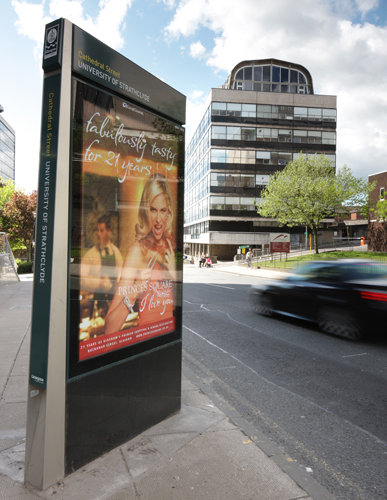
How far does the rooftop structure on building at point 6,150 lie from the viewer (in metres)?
78.6

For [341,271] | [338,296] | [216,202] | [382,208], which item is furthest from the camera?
[216,202]

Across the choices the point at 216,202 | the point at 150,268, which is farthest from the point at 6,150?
the point at 150,268

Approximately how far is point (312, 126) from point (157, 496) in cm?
5836

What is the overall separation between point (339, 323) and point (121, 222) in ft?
20.1

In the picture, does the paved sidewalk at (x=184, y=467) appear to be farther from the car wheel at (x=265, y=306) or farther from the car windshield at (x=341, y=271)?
the car wheel at (x=265, y=306)

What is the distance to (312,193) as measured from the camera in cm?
4009

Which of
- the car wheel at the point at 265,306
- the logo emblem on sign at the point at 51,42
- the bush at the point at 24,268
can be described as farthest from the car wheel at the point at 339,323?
the bush at the point at 24,268

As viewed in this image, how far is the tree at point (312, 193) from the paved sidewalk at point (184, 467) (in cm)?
3870

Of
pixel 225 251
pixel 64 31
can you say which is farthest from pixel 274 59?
pixel 64 31

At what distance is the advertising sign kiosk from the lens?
98.0 inches

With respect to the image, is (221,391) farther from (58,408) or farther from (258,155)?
(258,155)

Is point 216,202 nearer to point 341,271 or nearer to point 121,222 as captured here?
point 341,271

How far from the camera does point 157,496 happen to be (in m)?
2.48

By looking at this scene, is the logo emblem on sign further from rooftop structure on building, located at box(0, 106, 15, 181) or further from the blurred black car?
rooftop structure on building, located at box(0, 106, 15, 181)
